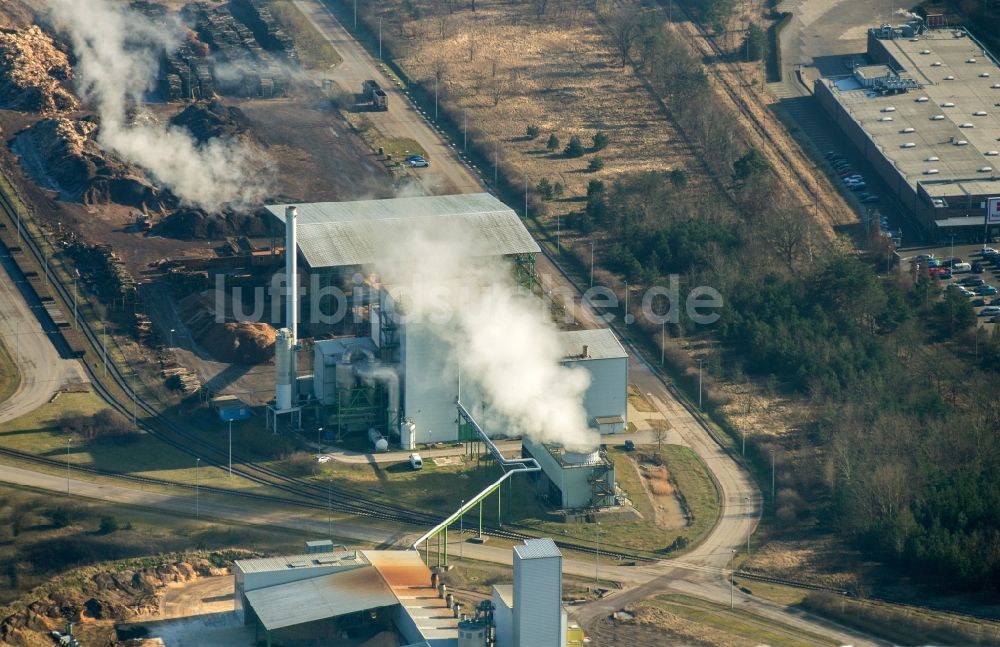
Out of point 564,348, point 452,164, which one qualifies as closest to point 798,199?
point 452,164

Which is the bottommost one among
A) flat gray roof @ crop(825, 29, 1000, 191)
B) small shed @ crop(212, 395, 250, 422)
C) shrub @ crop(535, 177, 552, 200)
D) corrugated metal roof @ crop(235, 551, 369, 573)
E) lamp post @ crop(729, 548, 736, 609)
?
lamp post @ crop(729, 548, 736, 609)

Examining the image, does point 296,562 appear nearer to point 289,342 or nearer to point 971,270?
point 289,342

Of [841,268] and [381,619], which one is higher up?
[841,268]

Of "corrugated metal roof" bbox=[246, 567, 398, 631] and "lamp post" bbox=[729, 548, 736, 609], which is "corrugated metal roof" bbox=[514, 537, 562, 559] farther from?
"lamp post" bbox=[729, 548, 736, 609]

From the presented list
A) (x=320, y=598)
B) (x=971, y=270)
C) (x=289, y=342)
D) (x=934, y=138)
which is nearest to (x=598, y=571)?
(x=320, y=598)

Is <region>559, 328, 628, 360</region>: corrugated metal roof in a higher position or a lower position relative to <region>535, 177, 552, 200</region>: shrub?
lower

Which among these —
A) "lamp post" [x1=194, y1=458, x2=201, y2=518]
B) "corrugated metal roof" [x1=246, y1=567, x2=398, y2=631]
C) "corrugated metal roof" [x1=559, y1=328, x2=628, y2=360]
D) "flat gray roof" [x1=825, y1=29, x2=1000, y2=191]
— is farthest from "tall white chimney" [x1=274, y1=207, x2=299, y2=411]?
"flat gray roof" [x1=825, y1=29, x2=1000, y2=191]

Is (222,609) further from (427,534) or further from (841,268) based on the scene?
(841,268)
